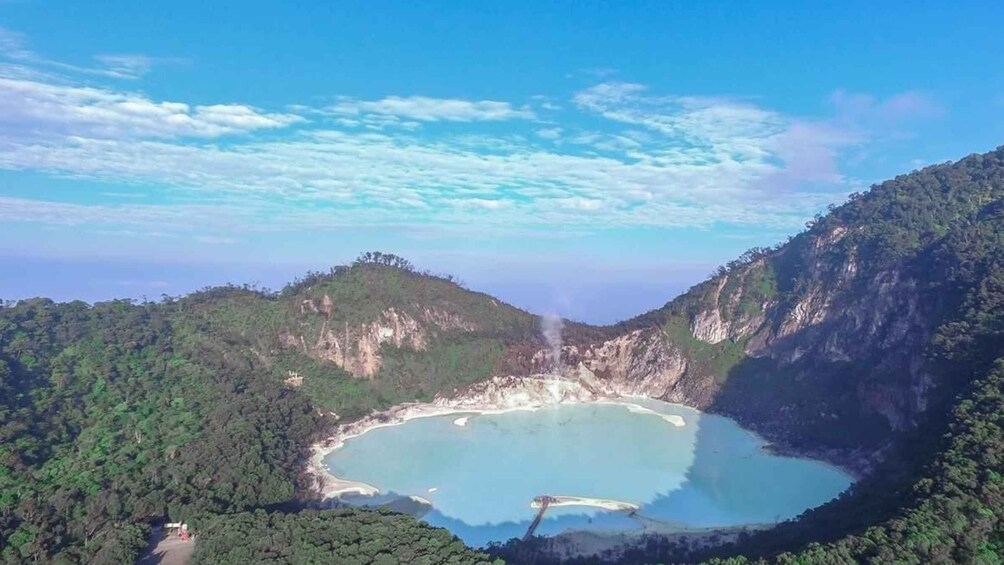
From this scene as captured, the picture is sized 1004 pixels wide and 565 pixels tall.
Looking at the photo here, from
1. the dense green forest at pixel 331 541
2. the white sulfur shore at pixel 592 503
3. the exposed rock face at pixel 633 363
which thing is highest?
the exposed rock face at pixel 633 363

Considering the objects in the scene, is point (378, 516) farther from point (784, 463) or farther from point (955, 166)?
point (955, 166)

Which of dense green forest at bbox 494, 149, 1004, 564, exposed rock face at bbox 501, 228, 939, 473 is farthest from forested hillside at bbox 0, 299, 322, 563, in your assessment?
exposed rock face at bbox 501, 228, 939, 473

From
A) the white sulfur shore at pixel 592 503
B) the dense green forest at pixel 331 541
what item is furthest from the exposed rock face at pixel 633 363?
the dense green forest at pixel 331 541

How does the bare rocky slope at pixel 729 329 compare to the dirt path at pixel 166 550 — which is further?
the bare rocky slope at pixel 729 329

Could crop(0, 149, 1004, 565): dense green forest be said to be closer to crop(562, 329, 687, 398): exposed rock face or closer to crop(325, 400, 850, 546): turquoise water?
crop(562, 329, 687, 398): exposed rock face

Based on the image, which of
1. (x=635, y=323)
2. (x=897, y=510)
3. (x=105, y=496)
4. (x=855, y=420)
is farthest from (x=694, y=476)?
(x=105, y=496)

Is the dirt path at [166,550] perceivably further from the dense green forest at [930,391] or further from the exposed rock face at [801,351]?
the exposed rock face at [801,351]

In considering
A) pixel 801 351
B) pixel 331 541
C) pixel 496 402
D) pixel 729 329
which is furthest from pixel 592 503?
pixel 729 329
